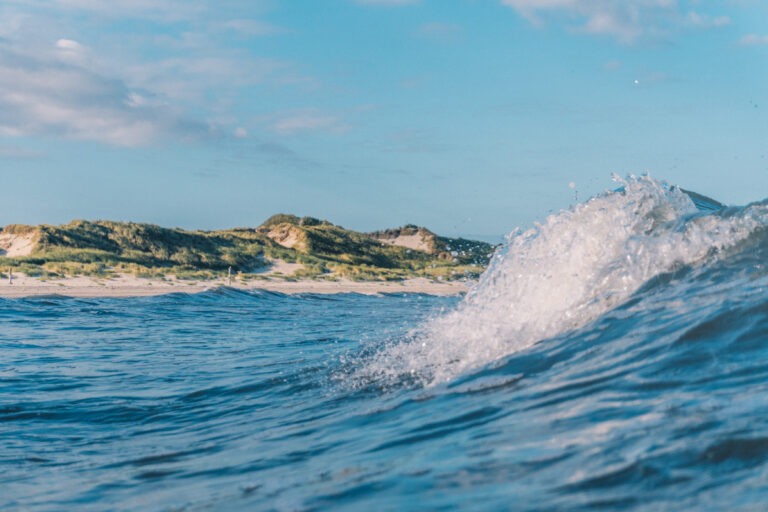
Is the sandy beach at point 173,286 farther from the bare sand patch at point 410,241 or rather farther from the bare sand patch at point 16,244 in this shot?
the bare sand patch at point 410,241

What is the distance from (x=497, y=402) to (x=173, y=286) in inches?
832

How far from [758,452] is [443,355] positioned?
2.90 metres

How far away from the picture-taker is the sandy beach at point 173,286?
1890 centimetres

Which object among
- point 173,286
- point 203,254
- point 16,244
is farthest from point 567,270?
point 16,244

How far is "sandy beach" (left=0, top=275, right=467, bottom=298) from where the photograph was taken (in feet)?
62.0

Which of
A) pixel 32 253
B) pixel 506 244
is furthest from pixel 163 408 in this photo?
pixel 32 253

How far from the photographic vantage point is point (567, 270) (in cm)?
537

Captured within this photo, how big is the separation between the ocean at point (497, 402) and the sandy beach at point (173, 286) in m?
11.8

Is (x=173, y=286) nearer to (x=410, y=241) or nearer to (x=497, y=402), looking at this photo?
(x=497, y=402)

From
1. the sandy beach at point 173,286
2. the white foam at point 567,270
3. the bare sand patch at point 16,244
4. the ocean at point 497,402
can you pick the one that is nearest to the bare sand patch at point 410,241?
the sandy beach at point 173,286

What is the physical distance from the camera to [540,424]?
9.33 feet

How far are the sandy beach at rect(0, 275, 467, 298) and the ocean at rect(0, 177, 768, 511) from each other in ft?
38.8

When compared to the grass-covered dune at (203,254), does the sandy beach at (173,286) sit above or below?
below

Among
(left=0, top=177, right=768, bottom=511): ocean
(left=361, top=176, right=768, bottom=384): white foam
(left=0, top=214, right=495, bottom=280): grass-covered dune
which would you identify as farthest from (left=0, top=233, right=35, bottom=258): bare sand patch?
(left=361, top=176, right=768, bottom=384): white foam
